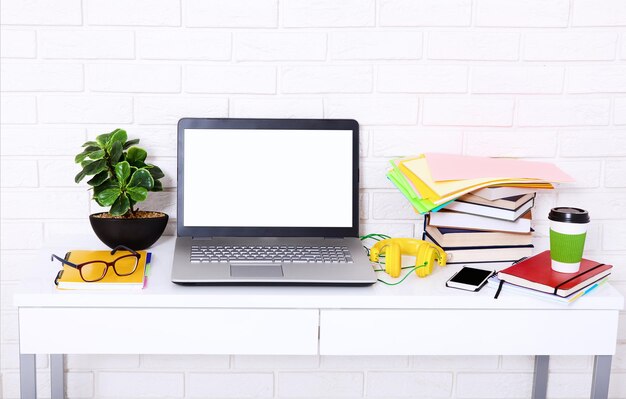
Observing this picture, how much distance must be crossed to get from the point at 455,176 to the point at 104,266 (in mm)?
709

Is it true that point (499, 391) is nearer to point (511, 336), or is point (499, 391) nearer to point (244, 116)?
point (511, 336)

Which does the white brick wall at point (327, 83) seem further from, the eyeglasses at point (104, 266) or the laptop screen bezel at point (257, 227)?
the eyeglasses at point (104, 266)

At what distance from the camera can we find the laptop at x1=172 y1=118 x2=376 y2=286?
1.49m

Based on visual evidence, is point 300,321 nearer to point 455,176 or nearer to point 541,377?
point 455,176

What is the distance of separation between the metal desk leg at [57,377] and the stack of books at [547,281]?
1.04m

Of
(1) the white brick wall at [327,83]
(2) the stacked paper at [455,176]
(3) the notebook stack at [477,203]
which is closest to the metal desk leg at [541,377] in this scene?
(1) the white brick wall at [327,83]

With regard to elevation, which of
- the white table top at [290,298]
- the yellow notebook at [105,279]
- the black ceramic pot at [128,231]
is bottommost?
the white table top at [290,298]

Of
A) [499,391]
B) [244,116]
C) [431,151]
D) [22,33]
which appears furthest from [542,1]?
[22,33]

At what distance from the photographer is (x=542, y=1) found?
1565 millimetres

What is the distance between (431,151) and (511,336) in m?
0.52

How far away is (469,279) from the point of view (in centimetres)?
131

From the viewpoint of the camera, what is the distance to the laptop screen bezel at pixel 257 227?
149 centimetres

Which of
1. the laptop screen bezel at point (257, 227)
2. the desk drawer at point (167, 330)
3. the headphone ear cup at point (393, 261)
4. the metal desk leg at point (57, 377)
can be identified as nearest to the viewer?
the desk drawer at point (167, 330)

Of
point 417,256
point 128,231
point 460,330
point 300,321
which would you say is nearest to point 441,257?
point 417,256
